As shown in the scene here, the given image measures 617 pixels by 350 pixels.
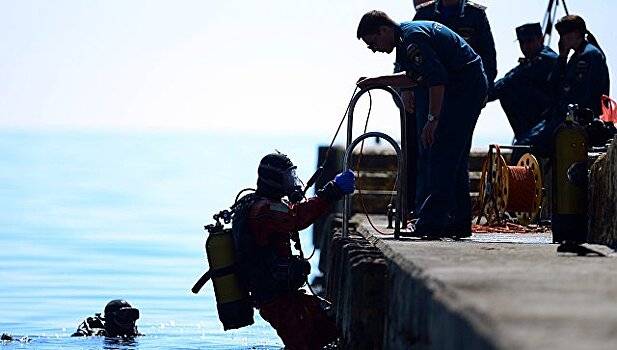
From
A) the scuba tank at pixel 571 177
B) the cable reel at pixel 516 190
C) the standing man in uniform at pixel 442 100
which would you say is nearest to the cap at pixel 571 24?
the cable reel at pixel 516 190

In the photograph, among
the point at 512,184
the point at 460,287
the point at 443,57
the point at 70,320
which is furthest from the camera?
the point at 70,320

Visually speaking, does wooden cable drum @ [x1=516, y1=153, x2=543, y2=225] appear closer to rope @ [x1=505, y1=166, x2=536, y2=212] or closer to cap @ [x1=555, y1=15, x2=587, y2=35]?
rope @ [x1=505, y1=166, x2=536, y2=212]

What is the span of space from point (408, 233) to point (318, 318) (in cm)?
140

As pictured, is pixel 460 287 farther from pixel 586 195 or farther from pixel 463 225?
pixel 463 225

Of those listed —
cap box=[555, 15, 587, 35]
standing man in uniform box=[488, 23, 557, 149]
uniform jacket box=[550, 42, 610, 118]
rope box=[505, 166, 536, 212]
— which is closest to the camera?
rope box=[505, 166, 536, 212]

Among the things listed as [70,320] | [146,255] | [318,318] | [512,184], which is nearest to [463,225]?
[318,318]

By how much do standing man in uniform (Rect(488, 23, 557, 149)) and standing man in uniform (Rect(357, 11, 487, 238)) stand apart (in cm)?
410

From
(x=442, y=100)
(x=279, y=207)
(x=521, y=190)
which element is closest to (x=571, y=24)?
(x=521, y=190)

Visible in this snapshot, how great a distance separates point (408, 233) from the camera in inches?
434

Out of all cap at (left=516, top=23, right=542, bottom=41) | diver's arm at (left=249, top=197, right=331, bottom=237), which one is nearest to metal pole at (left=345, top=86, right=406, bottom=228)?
diver's arm at (left=249, top=197, right=331, bottom=237)

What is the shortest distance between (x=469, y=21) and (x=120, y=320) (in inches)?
154

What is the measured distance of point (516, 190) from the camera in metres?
13.9

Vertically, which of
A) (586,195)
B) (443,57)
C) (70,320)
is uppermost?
(443,57)

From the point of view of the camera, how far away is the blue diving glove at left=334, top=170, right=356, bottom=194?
9711mm
